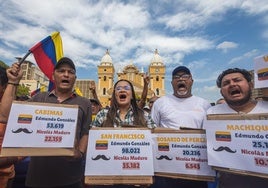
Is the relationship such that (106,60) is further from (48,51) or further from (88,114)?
(88,114)

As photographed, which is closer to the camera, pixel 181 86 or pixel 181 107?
pixel 181 107

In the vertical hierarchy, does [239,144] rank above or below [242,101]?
below

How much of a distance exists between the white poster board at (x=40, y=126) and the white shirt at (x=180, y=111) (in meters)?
1.54

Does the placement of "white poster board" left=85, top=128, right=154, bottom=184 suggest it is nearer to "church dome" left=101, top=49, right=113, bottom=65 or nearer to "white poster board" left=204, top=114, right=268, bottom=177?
"white poster board" left=204, top=114, right=268, bottom=177

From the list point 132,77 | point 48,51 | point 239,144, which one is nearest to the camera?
point 239,144

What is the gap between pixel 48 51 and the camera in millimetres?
4438

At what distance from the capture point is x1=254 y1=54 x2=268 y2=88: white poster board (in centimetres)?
233

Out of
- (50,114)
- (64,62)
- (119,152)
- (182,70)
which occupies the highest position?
(182,70)

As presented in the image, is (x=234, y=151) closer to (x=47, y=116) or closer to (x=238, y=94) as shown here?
(x=238, y=94)

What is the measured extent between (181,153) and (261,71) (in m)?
1.33

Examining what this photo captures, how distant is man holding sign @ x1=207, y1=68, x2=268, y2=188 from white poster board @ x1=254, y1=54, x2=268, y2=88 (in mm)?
215

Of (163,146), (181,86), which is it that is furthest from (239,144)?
(181,86)

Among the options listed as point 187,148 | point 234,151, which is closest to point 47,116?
point 187,148

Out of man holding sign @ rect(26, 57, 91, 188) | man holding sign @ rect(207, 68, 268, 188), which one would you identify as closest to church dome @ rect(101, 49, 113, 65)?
man holding sign @ rect(26, 57, 91, 188)
